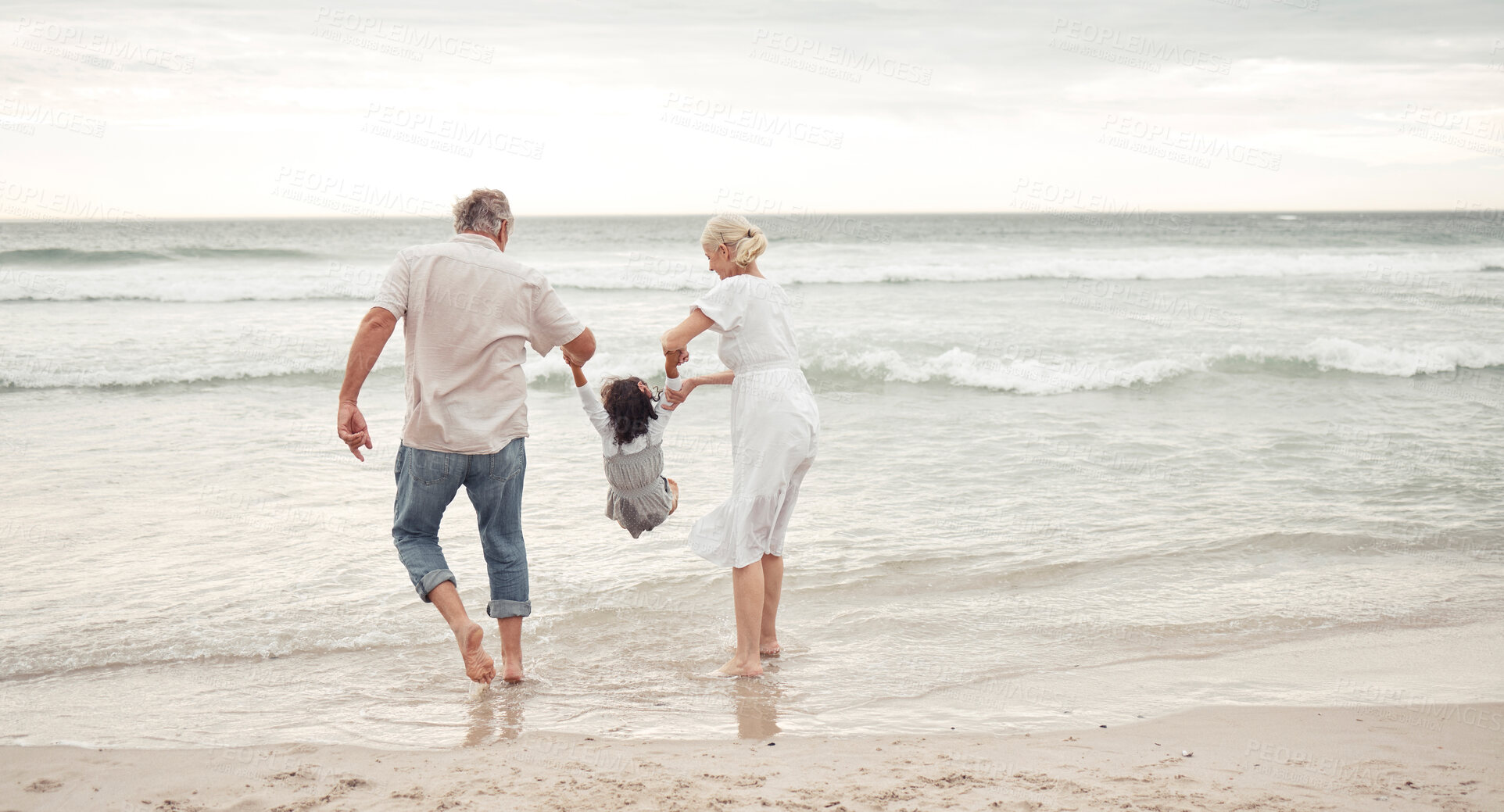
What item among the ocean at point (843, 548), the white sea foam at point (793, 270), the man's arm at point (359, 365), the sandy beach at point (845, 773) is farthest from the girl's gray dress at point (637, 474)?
the white sea foam at point (793, 270)

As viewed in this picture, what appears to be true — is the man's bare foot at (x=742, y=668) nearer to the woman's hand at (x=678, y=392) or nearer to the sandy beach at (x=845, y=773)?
the sandy beach at (x=845, y=773)

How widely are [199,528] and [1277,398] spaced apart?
31.7ft

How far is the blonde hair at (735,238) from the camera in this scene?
380 centimetres

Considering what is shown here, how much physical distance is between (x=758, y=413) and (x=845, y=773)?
1377 millimetres

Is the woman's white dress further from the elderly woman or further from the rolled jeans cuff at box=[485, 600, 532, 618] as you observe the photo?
the rolled jeans cuff at box=[485, 600, 532, 618]

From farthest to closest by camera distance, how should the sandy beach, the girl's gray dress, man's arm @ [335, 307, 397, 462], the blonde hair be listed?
1. the girl's gray dress
2. the blonde hair
3. man's arm @ [335, 307, 397, 462]
4. the sandy beach

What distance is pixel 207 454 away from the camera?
764 cm

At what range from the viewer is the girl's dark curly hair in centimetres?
397

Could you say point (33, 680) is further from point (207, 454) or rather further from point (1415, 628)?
point (1415, 628)

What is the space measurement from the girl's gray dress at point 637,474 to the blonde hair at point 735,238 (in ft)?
2.25

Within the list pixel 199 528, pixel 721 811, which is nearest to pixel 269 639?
pixel 199 528

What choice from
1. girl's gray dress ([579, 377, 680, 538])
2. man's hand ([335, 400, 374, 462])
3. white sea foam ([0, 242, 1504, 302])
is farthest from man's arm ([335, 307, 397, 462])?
white sea foam ([0, 242, 1504, 302])

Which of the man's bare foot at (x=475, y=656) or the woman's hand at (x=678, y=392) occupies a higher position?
the woman's hand at (x=678, y=392)

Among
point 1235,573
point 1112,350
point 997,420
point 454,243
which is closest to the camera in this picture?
point 454,243
